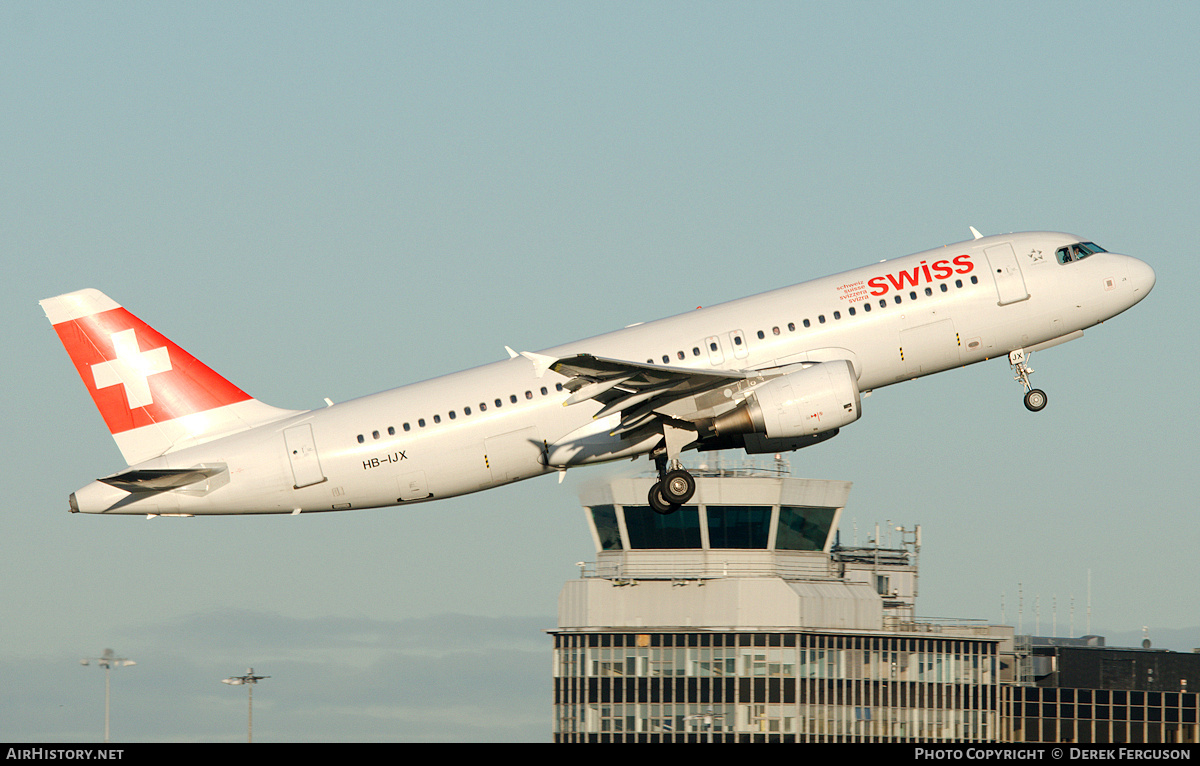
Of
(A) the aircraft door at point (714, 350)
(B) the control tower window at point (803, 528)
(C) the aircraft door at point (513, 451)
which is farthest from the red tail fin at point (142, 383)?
(B) the control tower window at point (803, 528)

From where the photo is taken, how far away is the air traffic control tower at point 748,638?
9388cm

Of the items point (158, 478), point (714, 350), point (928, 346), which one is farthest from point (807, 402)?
point (158, 478)

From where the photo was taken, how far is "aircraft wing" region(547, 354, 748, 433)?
3728cm

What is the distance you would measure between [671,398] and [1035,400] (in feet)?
36.0

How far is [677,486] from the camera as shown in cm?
4112

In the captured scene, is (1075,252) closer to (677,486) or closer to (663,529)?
(677,486)

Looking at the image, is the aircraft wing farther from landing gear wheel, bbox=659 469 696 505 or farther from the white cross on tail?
the white cross on tail

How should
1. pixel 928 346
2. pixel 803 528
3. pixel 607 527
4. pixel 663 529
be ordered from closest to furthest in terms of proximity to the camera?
pixel 928 346, pixel 663 529, pixel 607 527, pixel 803 528

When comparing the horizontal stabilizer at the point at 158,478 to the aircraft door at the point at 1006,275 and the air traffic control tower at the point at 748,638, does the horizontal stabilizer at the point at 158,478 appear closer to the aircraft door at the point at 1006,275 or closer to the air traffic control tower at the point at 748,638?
the aircraft door at the point at 1006,275

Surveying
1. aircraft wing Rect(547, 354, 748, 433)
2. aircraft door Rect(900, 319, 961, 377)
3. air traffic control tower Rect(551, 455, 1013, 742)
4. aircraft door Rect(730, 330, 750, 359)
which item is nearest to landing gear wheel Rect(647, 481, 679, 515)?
aircraft wing Rect(547, 354, 748, 433)

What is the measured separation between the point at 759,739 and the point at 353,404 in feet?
184

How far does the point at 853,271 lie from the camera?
41.9 meters
